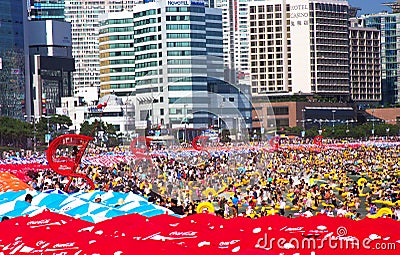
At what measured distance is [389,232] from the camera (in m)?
17.6

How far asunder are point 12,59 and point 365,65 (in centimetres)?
7161

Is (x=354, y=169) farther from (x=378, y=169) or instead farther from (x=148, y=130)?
(x=148, y=130)

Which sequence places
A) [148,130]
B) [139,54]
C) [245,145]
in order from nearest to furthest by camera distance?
[148,130] < [245,145] < [139,54]

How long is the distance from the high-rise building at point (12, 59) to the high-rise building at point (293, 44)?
137ft

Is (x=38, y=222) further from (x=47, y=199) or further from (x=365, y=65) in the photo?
(x=365, y=65)

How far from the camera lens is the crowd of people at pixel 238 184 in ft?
130

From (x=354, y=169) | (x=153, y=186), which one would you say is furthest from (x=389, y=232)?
(x=354, y=169)

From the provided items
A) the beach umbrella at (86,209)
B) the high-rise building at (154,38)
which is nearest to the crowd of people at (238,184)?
the beach umbrella at (86,209)

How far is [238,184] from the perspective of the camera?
49.7 meters

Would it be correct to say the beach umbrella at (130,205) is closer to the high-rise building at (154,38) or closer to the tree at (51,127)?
the high-rise building at (154,38)

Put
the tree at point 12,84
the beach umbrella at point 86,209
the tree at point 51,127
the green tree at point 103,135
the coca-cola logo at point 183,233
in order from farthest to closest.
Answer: the tree at point 12,84
the green tree at point 103,135
the tree at point 51,127
the beach umbrella at point 86,209
the coca-cola logo at point 183,233

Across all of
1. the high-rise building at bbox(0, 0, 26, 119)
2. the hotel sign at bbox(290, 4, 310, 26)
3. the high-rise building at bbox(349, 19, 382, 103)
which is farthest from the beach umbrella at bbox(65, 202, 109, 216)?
the high-rise building at bbox(349, 19, 382, 103)

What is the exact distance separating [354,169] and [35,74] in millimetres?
103769

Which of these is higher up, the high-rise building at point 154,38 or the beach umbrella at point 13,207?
the high-rise building at point 154,38
